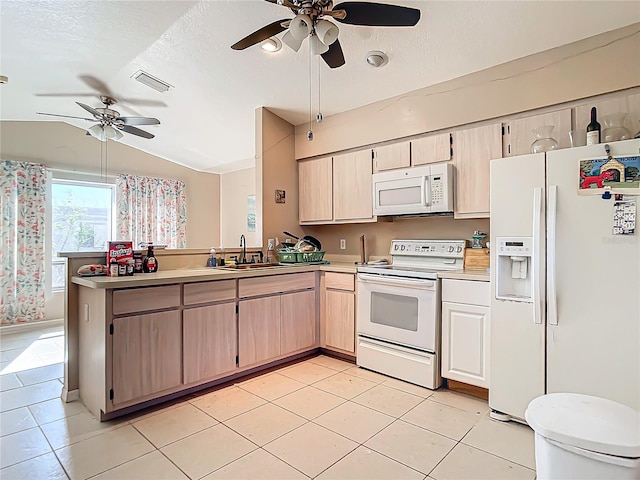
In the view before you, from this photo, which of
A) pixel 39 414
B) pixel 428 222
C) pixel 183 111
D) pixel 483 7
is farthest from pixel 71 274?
pixel 483 7

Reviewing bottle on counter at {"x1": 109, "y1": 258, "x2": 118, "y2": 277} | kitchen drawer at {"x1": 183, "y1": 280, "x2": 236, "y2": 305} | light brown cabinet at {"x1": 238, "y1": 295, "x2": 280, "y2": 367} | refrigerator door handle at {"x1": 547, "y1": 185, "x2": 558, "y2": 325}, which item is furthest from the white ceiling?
light brown cabinet at {"x1": 238, "y1": 295, "x2": 280, "y2": 367}

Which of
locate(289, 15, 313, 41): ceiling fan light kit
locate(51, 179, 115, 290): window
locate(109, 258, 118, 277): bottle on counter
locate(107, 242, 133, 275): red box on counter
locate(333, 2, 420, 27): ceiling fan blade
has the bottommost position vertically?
locate(109, 258, 118, 277): bottle on counter

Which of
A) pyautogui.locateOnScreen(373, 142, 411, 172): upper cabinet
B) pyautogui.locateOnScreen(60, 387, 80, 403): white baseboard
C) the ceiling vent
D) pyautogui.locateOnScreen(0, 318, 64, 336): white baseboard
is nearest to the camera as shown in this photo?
pyautogui.locateOnScreen(60, 387, 80, 403): white baseboard

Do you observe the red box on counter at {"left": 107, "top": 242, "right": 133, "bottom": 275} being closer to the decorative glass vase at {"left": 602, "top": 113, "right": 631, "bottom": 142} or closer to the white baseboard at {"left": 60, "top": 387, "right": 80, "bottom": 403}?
the white baseboard at {"left": 60, "top": 387, "right": 80, "bottom": 403}

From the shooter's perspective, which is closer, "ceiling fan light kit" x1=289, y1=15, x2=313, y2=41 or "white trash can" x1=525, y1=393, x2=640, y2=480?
"white trash can" x1=525, y1=393, x2=640, y2=480

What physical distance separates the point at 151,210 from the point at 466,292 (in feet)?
17.0

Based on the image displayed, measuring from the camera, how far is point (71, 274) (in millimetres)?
2570

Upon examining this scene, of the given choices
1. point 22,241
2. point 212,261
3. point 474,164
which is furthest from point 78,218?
point 474,164

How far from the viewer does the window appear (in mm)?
5211

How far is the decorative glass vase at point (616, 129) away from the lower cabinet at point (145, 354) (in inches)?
119

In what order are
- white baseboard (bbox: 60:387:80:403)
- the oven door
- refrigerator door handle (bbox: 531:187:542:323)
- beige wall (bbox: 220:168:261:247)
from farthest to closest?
beige wall (bbox: 220:168:261:247) < the oven door < white baseboard (bbox: 60:387:80:403) < refrigerator door handle (bbox: 531:187:542:323)

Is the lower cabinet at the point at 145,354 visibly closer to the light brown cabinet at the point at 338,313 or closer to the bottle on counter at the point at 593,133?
the light brown cabinet at the point at 338,313

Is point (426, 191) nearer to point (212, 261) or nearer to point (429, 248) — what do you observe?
point (429, 248)

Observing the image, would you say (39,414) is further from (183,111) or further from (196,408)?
(183,111)
